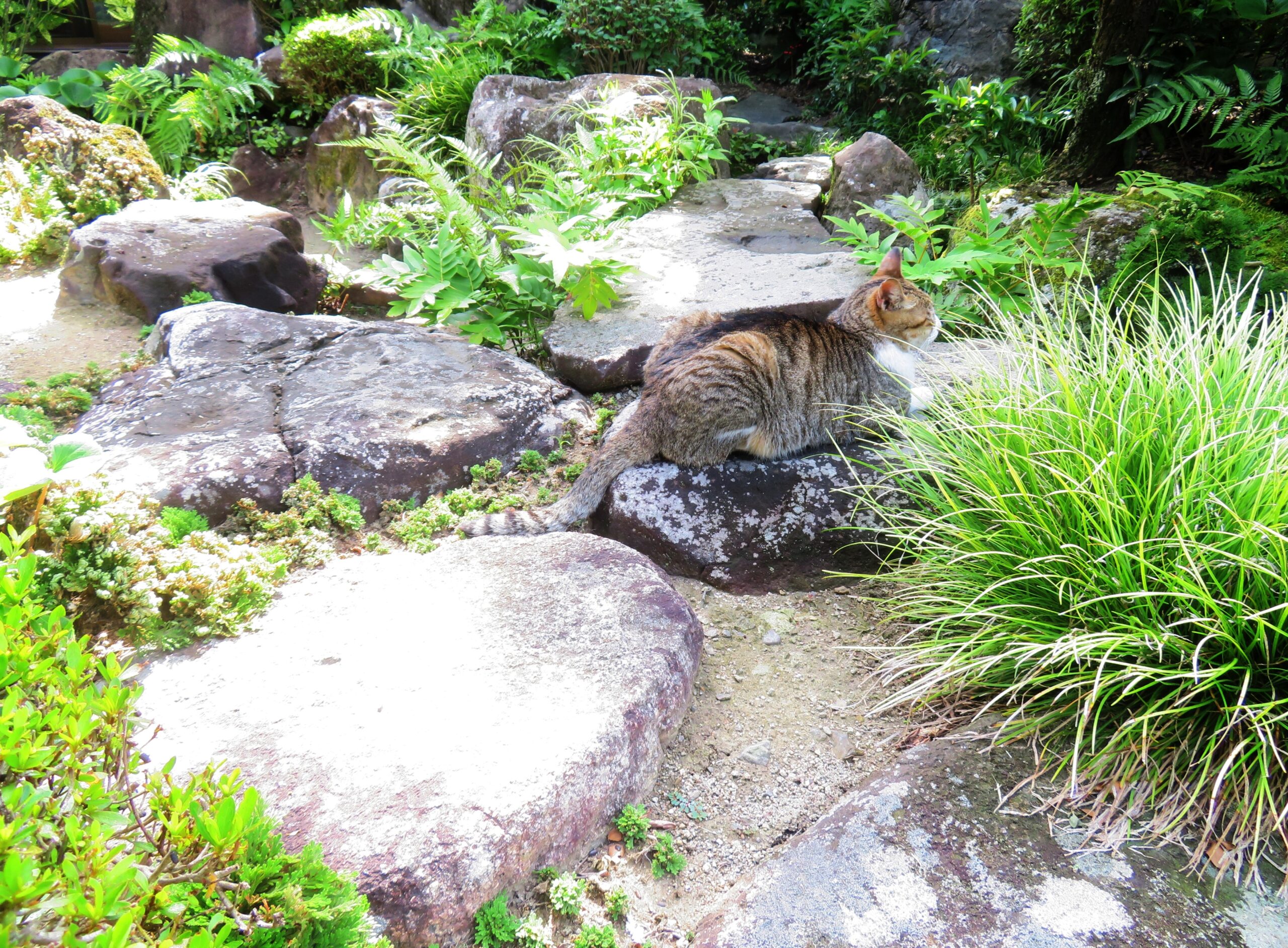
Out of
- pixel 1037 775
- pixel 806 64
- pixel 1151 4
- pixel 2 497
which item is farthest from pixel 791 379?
pixel 806 64

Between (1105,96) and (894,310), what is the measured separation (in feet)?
13.5

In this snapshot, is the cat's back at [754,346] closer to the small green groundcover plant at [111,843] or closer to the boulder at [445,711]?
the boulder at [445,711]

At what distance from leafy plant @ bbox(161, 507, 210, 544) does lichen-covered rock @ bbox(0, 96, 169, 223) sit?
5193 mm

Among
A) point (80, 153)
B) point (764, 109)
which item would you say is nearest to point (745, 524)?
point (80, 153)

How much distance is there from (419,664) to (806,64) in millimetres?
11981

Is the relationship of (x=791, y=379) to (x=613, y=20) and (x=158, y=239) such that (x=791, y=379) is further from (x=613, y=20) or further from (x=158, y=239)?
(x=613, y=20)

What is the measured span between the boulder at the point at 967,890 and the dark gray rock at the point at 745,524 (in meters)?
1.42

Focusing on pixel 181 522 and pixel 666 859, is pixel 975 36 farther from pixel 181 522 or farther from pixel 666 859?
pixel 666 859

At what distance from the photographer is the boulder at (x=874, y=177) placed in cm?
778

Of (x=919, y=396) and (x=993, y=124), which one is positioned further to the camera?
(x=993, y=124)

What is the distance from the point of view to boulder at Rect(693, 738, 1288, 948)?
6.77ft

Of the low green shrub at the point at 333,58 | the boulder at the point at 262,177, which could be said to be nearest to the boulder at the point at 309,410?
the boulder at the point at 262,177

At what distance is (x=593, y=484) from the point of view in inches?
155

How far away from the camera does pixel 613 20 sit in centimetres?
934
